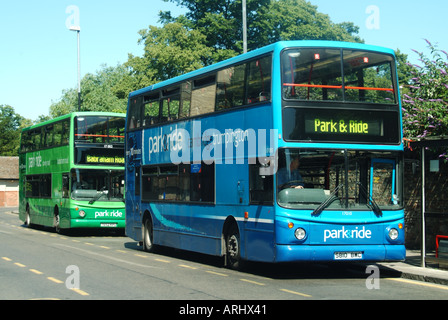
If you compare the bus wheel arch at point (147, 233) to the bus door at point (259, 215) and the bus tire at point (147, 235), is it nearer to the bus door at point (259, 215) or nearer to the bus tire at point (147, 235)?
the bus tire at point (147, 235)

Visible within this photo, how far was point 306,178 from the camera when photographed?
44.2 ft

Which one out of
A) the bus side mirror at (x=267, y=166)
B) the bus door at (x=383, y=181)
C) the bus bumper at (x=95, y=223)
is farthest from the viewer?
the bus bumper at (x=95, y=223)

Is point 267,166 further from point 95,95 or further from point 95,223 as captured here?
point 95,95

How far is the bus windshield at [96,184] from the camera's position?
27453 mm

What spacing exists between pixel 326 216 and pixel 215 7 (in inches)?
1610

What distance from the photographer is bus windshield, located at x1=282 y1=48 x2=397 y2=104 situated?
1366 cm

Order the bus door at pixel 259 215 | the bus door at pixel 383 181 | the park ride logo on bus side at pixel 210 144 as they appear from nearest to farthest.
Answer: the bus door at pixel 259 215, the bus door at pixel 383 181, the park ride logo on bus side at pixel 210 144

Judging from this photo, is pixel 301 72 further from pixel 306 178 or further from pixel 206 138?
pixel 206 138

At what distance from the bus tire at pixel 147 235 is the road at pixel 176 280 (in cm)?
96

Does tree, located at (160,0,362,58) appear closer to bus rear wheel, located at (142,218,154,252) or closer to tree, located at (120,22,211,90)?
tree, located at (120,22,211,90)

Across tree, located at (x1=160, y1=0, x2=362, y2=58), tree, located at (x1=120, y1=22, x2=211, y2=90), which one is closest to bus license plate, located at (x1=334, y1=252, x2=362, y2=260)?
tree, located at (x1=120, y1=22, x2=211, y2=90)

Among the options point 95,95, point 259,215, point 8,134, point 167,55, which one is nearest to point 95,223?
point 259,215

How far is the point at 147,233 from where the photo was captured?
2114cm

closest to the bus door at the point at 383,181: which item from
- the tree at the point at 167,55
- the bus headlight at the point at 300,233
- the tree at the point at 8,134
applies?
the bus headlight at the point at 300,233
